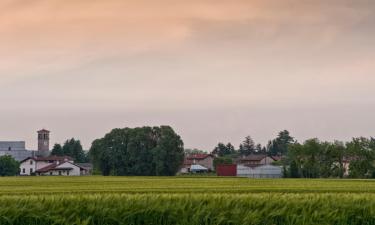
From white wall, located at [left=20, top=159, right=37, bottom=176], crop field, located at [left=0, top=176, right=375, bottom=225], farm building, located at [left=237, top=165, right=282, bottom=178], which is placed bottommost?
crop field, located at [left=0, top=176, right=375, bottom=225]

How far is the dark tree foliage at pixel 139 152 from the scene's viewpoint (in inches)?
5320

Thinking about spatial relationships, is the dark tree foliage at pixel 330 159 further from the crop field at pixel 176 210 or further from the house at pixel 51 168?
the crop field at pixel 176 210

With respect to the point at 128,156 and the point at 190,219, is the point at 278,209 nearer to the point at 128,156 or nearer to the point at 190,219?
the point at 190,219

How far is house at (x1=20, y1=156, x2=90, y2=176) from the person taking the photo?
6698 inches

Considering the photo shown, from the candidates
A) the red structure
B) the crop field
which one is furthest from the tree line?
the crop field

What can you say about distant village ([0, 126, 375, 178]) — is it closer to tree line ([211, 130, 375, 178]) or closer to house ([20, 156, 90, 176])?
tree line ([211, 130, 375, 178])

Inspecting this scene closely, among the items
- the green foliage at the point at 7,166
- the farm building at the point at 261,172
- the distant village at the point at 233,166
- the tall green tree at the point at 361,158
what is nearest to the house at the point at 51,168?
the green foliage at the point at 7,166

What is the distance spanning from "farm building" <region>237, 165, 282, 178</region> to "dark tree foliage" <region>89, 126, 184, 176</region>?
1318cm

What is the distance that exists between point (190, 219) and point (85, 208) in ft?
9.22

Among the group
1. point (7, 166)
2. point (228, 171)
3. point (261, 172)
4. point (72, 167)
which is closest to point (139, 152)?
point (228, 171)

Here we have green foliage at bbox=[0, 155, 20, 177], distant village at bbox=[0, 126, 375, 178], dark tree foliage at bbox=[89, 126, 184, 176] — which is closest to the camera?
distant village at bbox=[0, 126, 375, 178]

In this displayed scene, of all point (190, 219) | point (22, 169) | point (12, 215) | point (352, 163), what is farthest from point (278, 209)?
point (22, 169)

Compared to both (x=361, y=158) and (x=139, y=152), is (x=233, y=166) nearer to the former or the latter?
(x=139, y=152)

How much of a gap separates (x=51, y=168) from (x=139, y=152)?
42083mm
